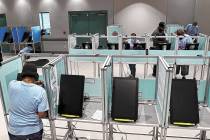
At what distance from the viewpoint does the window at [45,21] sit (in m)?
9.75

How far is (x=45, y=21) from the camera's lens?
10.2 meters

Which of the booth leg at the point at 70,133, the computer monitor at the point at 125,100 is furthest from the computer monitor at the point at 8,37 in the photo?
the computer monitor at the point at 125,100

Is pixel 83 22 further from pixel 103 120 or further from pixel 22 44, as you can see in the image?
pixel 103 120

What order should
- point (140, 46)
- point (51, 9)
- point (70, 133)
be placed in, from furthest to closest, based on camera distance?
point (51, 9), point (140, 46), point (70, 133)

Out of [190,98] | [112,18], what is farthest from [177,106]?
[112,18]

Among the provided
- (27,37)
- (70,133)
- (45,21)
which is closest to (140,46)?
(70,133)

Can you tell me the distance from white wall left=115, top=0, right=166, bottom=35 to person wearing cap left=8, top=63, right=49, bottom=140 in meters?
7.25

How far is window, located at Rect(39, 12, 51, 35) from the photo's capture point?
975 cm

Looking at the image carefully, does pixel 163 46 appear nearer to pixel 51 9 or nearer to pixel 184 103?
pixel 184 103

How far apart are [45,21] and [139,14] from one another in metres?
4.27

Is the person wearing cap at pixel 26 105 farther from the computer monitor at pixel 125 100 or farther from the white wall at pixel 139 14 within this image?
the white wall at pixel 139 14

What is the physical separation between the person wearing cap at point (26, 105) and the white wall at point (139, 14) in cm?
725

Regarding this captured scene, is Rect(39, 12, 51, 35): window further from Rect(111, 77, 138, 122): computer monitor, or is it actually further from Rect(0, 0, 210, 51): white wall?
Rect(111, 77, 138, 122): computer monitor

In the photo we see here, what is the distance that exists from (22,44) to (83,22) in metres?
2.76
